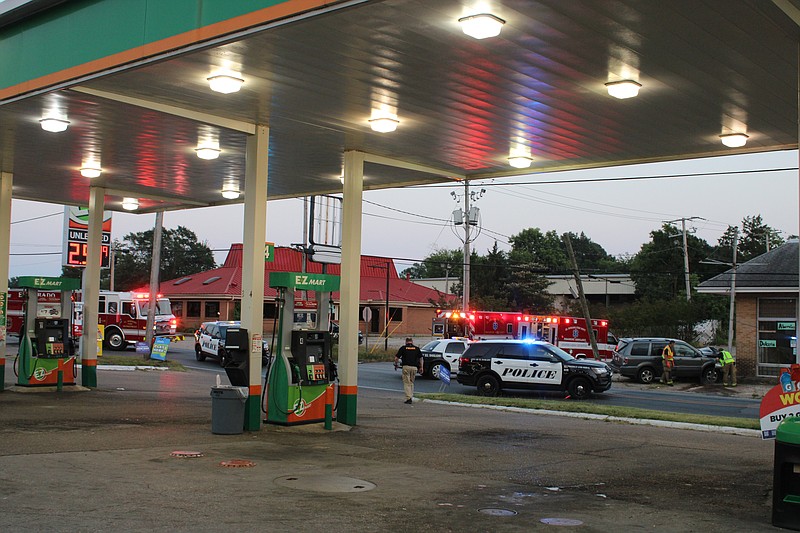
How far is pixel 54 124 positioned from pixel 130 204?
1064 centimetres

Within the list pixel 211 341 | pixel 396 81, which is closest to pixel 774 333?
pixel 211 341

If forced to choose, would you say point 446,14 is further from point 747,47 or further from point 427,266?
point 427,266

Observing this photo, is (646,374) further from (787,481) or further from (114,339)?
(114,339)

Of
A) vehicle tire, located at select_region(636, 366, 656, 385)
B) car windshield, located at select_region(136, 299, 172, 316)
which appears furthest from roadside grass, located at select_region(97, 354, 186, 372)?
vehicle tire, located at select_region(636, 366, 656, 385)

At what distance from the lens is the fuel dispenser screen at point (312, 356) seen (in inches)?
608

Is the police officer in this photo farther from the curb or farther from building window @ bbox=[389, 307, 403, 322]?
building window @ bbox=[389, 307, 403, 322]

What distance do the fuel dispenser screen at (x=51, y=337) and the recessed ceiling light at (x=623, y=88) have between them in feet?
51.0

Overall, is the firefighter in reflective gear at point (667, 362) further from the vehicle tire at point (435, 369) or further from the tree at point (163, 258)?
the tree at point (163, 258)

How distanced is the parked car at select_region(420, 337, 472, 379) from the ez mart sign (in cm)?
1730

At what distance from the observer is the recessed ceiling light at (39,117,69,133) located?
14258mm

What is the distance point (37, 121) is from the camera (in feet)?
47.6

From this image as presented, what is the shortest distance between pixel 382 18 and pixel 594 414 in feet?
45.2

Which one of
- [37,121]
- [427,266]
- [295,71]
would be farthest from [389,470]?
[427,266]

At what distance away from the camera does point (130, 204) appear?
976 inches
